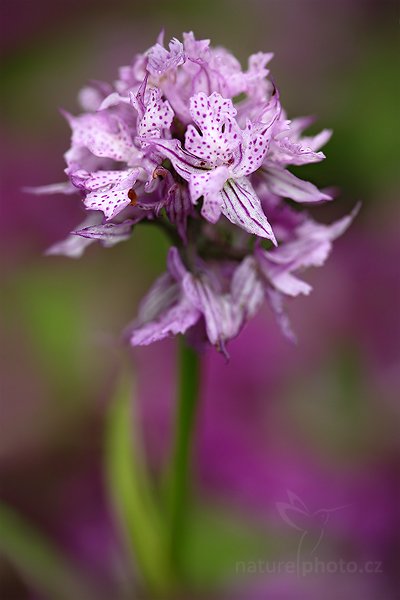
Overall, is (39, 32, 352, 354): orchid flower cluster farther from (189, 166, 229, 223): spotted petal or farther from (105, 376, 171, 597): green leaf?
(105, 376, 171, 597): green leaf

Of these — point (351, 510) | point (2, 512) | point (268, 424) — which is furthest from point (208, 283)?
point (268, 424)

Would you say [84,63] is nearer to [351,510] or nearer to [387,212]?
[387,212]

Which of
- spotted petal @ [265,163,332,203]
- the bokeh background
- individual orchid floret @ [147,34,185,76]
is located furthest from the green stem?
individual orchid floret @ [147,34,185,76]

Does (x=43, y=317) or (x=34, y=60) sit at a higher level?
(x=34, y=60)

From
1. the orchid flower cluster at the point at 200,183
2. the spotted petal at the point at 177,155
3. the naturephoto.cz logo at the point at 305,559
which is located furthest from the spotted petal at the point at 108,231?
the naturephoto.cz logo at the point at 305,559

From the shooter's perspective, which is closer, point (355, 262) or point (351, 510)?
point (351, 510)
